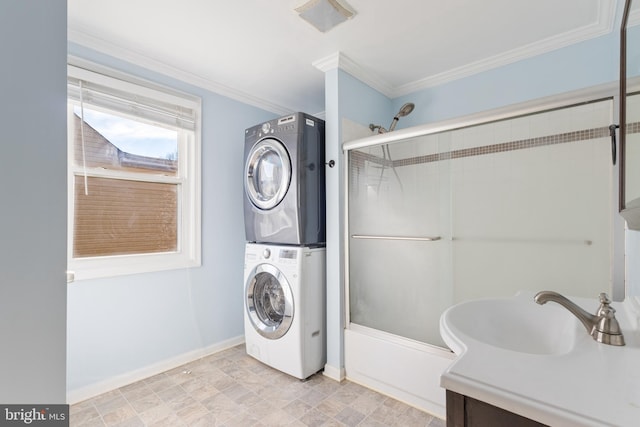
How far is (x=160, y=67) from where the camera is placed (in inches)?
88.7

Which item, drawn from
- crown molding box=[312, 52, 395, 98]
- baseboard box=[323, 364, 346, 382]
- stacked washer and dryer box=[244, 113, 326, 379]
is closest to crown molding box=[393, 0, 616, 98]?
crown molding box=[312, 52, 395, 98]

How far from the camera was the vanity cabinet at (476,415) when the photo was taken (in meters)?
0.57

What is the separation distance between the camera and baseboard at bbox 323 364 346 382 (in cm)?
212

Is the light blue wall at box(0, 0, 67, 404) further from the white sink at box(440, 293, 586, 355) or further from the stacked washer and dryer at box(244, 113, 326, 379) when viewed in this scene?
the stacked washer and dryer at box(244, 113, 326, 379)

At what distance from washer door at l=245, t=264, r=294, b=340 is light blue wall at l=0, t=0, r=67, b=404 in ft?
4.95

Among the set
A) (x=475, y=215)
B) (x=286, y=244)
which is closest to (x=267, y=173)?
(x=286, y=244)

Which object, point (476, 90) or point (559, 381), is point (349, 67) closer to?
point (476, 90)

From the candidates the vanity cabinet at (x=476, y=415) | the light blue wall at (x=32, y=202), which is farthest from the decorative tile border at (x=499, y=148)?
the light blue wall at (x=32, y=202)

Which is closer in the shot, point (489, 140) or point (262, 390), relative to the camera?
point (489, 140)

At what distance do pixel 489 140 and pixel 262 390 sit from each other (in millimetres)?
2145

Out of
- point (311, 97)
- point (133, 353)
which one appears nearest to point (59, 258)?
point (133, 353)

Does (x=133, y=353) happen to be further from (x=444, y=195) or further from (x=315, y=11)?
Answer: (x=315, y=11)

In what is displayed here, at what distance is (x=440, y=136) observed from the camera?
1818 millimetres

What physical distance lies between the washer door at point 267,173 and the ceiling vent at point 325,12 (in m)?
0.82
